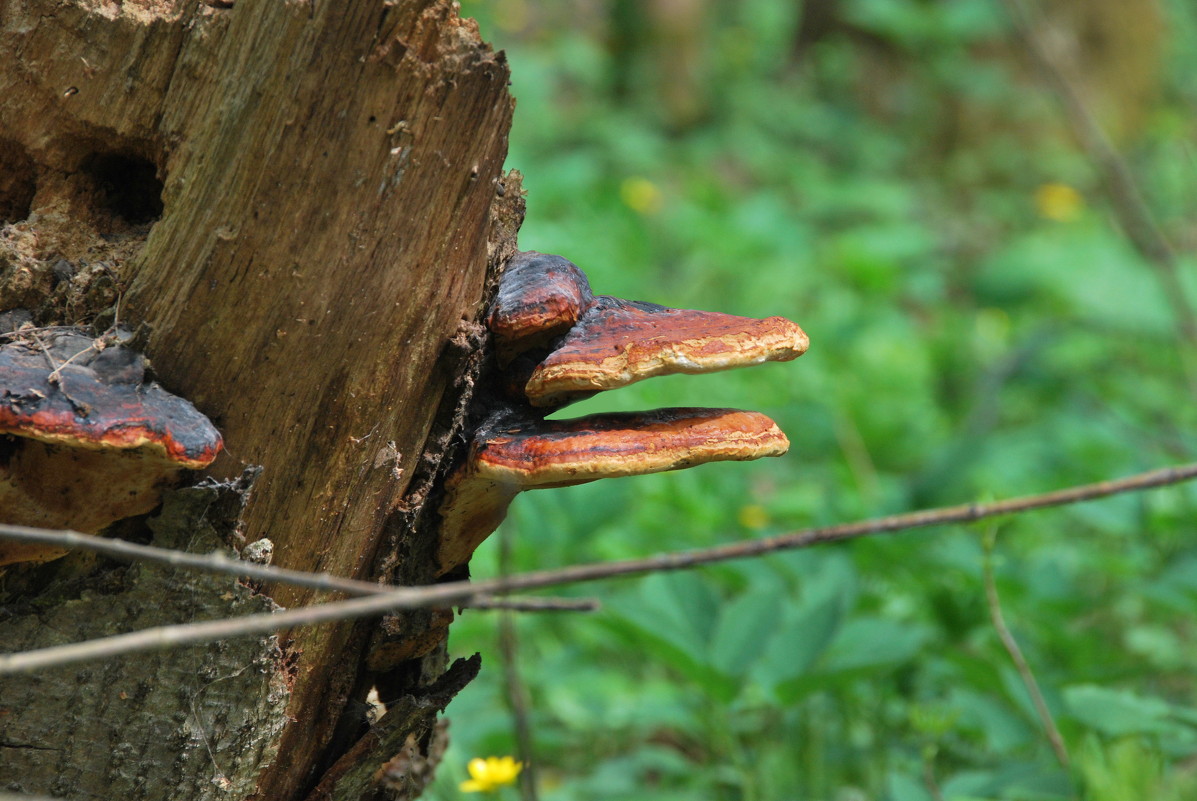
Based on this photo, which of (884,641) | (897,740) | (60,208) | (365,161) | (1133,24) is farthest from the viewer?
(1133,24)

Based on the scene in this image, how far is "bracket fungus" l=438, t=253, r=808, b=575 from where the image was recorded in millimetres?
1342

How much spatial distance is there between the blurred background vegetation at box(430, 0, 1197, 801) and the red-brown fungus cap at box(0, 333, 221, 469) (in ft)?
4.49

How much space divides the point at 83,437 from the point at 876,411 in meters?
4.58

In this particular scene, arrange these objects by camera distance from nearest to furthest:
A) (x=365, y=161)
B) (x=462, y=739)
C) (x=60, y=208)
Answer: (x=365, y=161), (x=60, y=208), (x=462, y=739)

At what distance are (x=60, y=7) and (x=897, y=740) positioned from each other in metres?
3.01

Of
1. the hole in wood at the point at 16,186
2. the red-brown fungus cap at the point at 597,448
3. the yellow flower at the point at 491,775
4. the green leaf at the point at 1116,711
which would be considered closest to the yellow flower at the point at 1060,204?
the green leaf at the point at 1116,711

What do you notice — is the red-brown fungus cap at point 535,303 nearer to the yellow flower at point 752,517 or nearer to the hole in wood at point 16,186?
the hole in wood at point 16,186

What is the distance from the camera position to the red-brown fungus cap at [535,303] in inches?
57.7

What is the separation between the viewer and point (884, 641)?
8.12 ft

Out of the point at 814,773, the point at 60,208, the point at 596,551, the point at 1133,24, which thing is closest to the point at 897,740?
the point at 814,773

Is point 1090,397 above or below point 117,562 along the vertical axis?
above

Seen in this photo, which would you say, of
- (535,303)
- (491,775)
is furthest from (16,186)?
(491,775)

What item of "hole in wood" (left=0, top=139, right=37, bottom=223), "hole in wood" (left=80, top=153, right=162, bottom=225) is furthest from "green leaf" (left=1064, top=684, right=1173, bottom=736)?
"hole in wood" (left=0, top=139, right=37, bottom=223)

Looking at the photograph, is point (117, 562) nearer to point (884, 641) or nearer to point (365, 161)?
point (365, 161)
